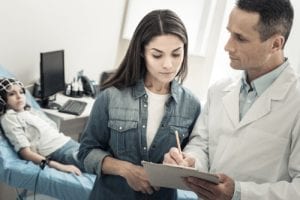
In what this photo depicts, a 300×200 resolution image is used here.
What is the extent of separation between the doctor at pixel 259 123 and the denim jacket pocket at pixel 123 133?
0.16 metres

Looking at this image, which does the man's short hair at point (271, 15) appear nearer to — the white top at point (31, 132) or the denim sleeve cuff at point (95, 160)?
the denim sleeve cuff at point (95, 160)

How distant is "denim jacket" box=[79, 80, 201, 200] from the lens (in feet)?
4.52

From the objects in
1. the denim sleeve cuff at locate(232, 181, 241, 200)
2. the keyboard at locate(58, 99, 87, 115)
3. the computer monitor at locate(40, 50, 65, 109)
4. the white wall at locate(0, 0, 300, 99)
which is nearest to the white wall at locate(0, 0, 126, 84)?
the white wall at locate(0, 0, 300, 99)

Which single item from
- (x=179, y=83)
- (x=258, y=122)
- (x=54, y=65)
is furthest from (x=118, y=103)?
(x=54, y=65)

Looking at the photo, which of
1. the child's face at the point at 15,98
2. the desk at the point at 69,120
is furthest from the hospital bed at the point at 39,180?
the desk at the point at 69,120

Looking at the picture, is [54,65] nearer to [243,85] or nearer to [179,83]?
[179,83]

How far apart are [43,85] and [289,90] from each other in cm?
197

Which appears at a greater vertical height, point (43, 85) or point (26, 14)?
point (26, 14)

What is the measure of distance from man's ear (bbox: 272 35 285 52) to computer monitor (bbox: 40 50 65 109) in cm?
190

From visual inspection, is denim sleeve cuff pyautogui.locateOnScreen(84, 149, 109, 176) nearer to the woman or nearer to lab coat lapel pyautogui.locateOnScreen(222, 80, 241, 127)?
the woman

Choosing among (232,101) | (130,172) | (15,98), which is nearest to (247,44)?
(232,101)

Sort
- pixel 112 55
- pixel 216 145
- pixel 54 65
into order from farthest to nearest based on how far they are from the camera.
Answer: pixel 112 55 → pixel 54 65 → pixel 216 145

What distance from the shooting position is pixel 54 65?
9.85 feet

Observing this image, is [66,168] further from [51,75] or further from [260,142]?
[260,142]
